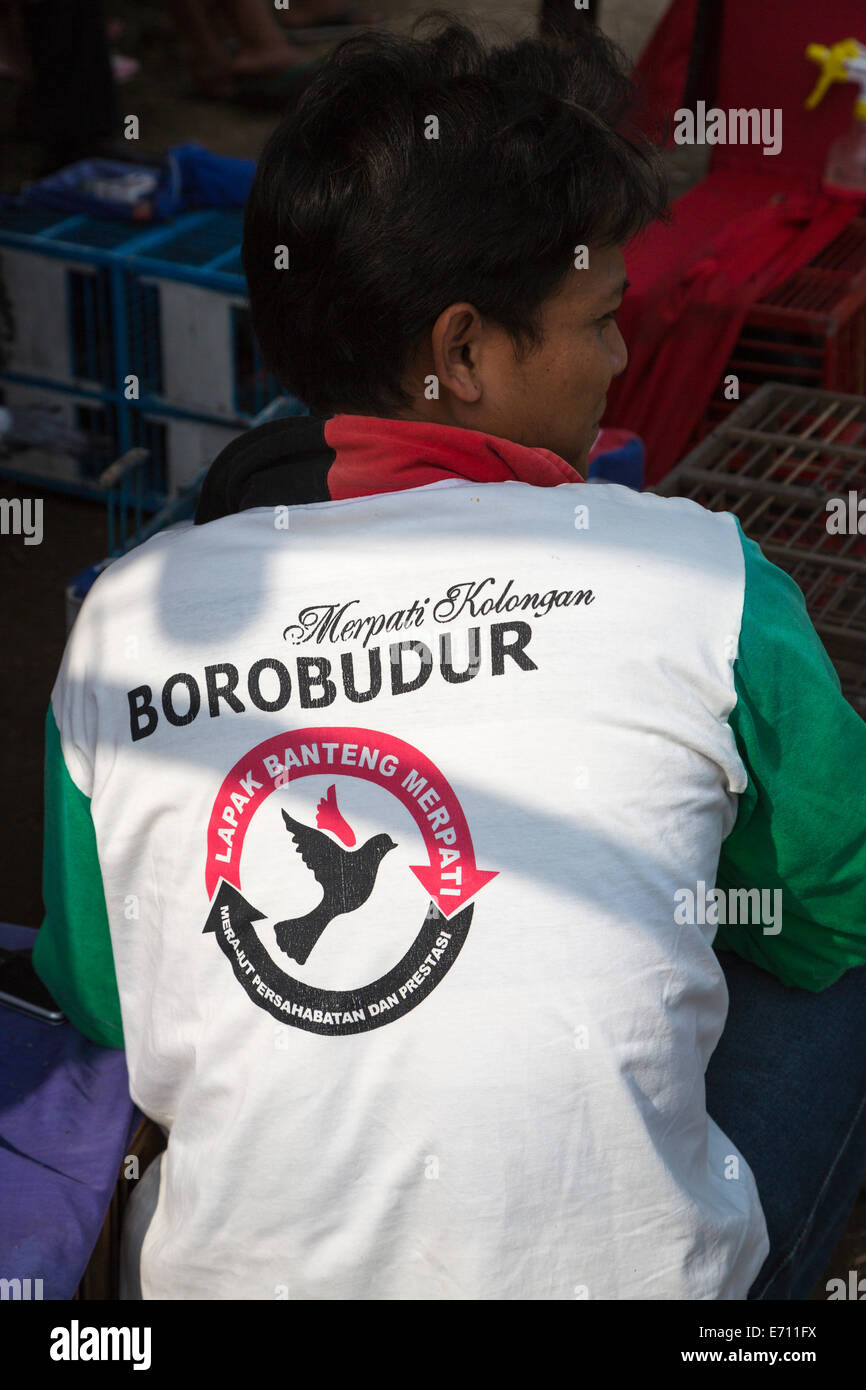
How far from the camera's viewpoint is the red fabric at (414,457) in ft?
4.38

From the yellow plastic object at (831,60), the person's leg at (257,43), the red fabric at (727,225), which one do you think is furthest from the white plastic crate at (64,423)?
the person's leg at (257,43)

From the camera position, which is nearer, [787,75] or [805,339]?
[805,339]

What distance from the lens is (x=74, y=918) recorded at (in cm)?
146

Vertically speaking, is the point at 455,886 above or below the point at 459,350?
below

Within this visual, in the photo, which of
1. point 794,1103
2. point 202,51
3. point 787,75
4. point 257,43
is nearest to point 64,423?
point 787,75

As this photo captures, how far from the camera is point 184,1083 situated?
51.7 inches

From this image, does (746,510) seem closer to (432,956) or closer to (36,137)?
(432,956)

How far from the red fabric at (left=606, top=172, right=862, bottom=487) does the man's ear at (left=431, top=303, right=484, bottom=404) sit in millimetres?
1952

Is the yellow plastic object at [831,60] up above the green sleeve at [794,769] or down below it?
above

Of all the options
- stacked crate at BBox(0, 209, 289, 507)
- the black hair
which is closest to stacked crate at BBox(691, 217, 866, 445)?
stacked crate at BBox(0, 209, 289, 507)

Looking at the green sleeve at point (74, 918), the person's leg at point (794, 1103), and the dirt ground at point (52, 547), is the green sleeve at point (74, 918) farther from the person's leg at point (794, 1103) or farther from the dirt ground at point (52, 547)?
the dirt ground at point (52, 547)

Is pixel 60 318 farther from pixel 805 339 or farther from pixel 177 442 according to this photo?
pixel 805 339

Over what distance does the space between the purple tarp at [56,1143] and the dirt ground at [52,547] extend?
112 centimetres
